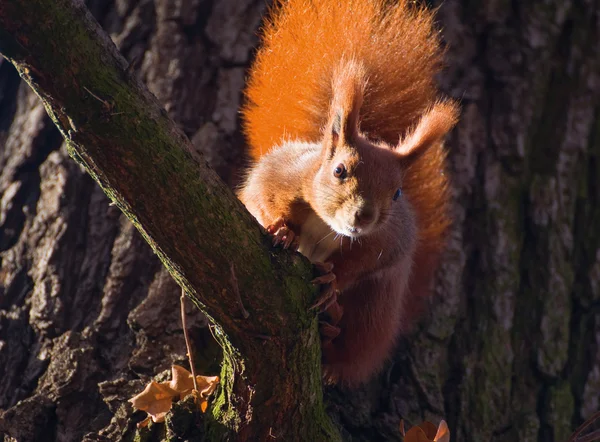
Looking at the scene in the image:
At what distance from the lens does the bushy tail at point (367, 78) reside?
1520mm

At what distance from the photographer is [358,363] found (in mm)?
1562

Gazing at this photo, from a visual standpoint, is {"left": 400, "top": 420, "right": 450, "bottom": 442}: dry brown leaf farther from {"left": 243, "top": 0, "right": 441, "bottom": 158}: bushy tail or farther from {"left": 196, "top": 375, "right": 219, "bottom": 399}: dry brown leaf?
{"left": 243, "top": 0, "right": 441, "bottom": 158}: bushy tail

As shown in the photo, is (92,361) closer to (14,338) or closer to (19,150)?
(14,338)

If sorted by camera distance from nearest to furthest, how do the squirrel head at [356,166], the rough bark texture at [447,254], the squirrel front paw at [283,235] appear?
the squirrel front paw at [283,235] < the squirrel head at [356,166] < the rough bark texture at [447,254]

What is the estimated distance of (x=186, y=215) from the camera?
104 cm

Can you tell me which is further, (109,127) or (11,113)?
(11,113)

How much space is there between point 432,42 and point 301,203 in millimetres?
481

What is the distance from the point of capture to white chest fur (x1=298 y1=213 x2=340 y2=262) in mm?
1497

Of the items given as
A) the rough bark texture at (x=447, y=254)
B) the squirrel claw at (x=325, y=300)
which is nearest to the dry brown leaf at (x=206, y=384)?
the rough bark texture at (x=447, y=254)

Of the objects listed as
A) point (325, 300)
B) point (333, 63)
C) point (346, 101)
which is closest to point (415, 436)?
point (325, 300)

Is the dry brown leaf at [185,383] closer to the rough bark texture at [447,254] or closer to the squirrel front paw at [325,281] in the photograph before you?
the rough bark texture at [447,254]

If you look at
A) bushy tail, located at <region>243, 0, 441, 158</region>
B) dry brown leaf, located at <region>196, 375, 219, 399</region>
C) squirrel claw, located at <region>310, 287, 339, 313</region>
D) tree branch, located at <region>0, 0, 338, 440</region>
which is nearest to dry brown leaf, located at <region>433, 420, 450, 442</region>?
tree branch, located at <region>0, 0, 338, 440</region>

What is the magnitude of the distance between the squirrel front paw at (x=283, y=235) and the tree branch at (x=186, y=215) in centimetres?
4

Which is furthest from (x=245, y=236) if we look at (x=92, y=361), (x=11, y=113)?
(x=11, y=113)
